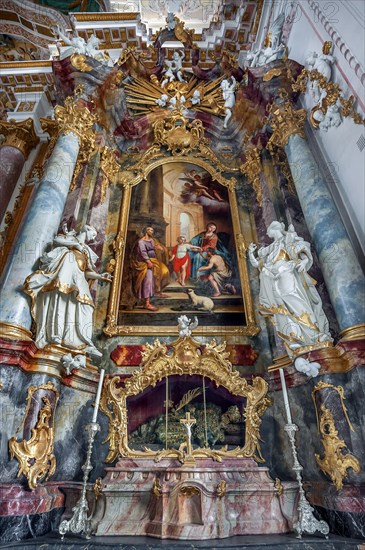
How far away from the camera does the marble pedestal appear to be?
3240 millimetres

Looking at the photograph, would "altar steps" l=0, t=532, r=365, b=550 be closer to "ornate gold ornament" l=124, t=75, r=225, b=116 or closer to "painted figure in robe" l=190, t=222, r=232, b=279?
"painted figure in robe" l=190, t=222, r=232, b=279

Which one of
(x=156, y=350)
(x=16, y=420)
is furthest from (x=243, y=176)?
(x=16, y=420)

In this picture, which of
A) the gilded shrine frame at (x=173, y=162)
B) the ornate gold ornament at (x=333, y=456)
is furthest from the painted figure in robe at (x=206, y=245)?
the ornate gold ornament at (x=333, y=456)

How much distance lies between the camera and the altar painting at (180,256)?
544 centimetres

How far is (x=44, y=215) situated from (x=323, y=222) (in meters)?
3.89

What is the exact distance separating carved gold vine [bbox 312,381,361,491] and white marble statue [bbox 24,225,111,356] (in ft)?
8.78

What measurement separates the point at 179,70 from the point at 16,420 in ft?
26.4

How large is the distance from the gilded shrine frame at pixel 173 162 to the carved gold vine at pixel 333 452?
65.2 inches

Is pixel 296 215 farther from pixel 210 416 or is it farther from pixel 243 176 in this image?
pixel 210 416

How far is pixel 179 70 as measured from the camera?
8.32 meters

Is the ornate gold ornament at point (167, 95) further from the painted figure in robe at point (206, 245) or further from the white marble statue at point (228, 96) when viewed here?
the painted figure in robe at point (206, 245)

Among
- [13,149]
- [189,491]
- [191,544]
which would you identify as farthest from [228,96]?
[191,544]

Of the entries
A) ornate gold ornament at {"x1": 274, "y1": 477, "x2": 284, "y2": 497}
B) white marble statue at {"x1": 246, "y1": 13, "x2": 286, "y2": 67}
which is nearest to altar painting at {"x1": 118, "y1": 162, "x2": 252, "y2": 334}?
ornate gold ornament at {"x1": 274, "y1": 477, "x2": 284, "y2": 497}

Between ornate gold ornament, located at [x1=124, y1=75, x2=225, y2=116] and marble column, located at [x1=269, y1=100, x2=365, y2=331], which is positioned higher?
ornate gold ornament, located at [x1=124, y1=75, x2=225, y2=116]
